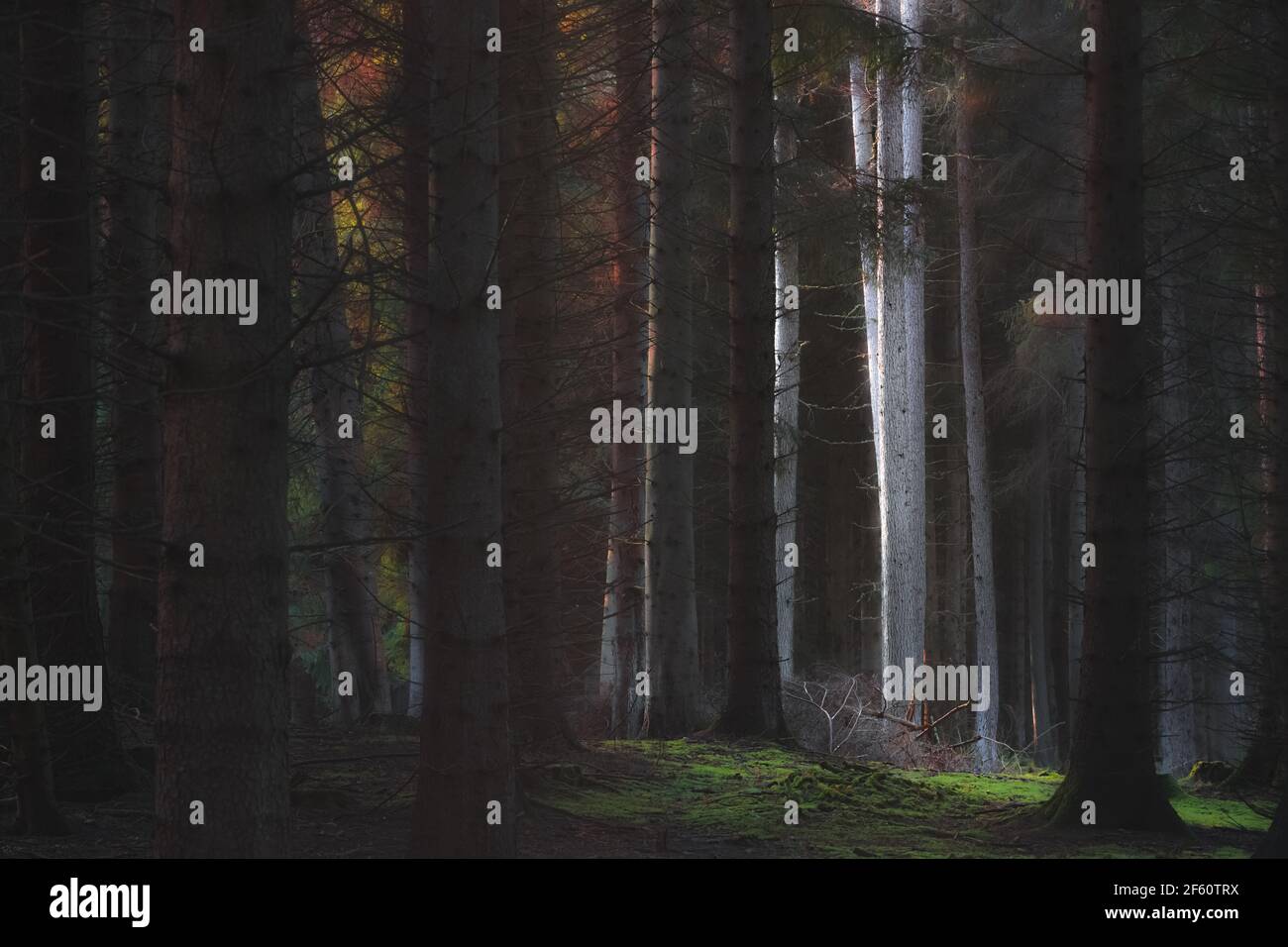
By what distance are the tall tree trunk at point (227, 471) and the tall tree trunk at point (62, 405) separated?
3.39 metres

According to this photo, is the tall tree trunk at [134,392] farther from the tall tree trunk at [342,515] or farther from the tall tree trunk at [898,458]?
the tall tree trunk at [898,458]

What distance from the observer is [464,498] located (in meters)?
6.86

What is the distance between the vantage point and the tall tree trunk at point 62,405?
8477mm

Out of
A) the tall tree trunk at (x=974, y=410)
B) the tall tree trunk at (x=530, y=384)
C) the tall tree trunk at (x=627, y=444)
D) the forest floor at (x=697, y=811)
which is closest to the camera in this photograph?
the forest floor at (x=697, y=811)

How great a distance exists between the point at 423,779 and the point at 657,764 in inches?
183

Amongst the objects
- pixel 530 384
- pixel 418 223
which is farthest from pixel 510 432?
pixel 418 223

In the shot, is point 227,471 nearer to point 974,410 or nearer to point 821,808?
point 821,808

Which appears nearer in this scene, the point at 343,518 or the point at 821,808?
the point at 821,808

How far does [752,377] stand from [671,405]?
160 centimetres

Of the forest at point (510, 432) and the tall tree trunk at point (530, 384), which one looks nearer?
the forest at point (510, 432)

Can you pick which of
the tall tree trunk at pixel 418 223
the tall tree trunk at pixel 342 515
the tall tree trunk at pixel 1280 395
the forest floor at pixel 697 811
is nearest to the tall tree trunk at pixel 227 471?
the tall tree trunk at pixel 418 223

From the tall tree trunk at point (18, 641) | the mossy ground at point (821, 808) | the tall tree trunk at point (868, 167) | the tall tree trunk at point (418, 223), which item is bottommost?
the mossy ground at point (821, 808)
